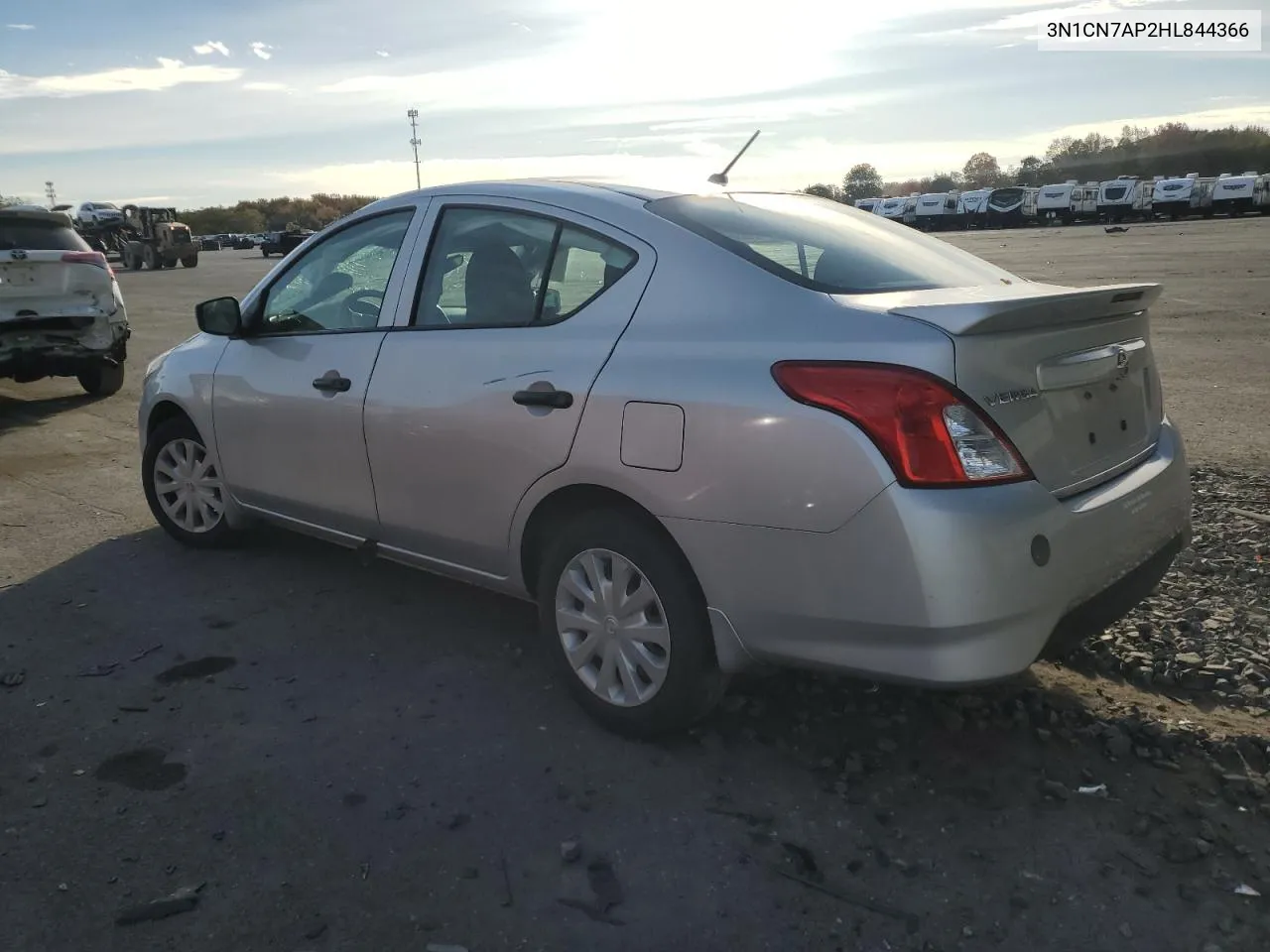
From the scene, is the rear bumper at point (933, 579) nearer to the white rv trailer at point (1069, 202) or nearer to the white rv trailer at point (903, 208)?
the white rv trailer at point (1069, 202)

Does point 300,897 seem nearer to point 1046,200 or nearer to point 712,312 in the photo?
point 712,312

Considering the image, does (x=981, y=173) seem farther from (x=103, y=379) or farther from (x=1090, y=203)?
(x=103, y=379)

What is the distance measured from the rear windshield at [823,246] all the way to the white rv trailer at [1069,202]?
212 ft

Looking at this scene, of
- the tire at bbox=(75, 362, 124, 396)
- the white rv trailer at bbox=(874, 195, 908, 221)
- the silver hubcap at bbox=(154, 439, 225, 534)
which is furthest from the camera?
the white rv trailer at bbox=(874, 195, 908, 221)

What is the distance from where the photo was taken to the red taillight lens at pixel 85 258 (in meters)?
9.93

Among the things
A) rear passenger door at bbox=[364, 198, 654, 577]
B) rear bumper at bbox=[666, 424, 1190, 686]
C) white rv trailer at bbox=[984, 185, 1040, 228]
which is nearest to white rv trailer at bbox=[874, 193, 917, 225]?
white rv trailer at bbox=[984, 185, 1040, 228]

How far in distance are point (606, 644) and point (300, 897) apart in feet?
3.82

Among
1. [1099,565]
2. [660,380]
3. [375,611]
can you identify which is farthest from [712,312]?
[375,611]

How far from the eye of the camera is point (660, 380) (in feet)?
10.3

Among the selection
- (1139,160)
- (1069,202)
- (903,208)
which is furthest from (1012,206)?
(1139,160)

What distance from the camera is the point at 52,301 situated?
32.0ft

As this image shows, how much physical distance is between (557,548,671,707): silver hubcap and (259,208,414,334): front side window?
1476 mm

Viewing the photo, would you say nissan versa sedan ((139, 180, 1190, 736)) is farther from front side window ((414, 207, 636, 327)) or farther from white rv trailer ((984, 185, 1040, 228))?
Answer: white rv trailer ((984, 185, 1040, 228))

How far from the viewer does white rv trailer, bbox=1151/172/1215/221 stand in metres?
58.0
